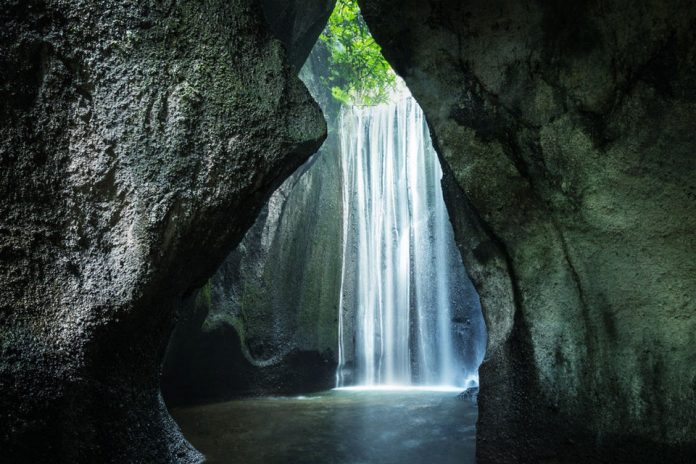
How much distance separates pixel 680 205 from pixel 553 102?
118 centimetres

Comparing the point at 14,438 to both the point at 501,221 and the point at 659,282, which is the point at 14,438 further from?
the point at 659,282

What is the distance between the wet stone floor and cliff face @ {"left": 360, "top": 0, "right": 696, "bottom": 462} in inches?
32.4

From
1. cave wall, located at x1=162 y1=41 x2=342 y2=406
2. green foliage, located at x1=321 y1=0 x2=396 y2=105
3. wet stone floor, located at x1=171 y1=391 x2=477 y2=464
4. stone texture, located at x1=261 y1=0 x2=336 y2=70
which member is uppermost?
green foliage, located at x1=321 y1=0 x2=396 y2=105

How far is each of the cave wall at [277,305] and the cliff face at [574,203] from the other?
3922 mm

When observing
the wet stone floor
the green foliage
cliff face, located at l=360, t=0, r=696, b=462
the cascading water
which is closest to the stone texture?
cliff face, located at l=360, t=0, r=696, b=462

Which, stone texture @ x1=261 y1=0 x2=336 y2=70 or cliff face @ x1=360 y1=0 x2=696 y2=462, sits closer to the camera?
cliff face @ x1=360 y1=0 x2=696 y2=462

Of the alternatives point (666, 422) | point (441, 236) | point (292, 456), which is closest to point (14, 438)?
point (292, 456)

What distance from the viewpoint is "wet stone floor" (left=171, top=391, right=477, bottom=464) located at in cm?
386

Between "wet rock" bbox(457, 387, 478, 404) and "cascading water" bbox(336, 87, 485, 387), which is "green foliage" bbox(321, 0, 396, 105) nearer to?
"cascading water" bbox(336, 87, 485, 387)

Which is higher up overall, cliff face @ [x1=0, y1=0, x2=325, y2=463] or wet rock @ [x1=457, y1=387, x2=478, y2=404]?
cliff face @ [x1=0, y1=0, x2=325, y2=463]

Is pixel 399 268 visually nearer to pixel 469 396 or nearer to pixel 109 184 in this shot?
pixel 469 396

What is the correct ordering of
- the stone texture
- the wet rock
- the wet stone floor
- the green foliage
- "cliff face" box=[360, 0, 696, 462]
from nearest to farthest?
"cliff face" box=[360, 0, 696, 462] → the wet stone floor → the stone texture → the wet rock → the green foliage

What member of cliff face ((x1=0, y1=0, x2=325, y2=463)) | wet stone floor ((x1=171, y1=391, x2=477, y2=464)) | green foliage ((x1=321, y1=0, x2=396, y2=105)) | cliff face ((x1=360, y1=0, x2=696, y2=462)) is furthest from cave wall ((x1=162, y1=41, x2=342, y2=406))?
cliff face ((x1=360, y1=0, x2=696, y2=462))

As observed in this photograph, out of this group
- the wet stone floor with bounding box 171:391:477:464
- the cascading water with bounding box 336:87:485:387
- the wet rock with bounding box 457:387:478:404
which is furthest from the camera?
the cascading water with bounding box 336:87:485:387
